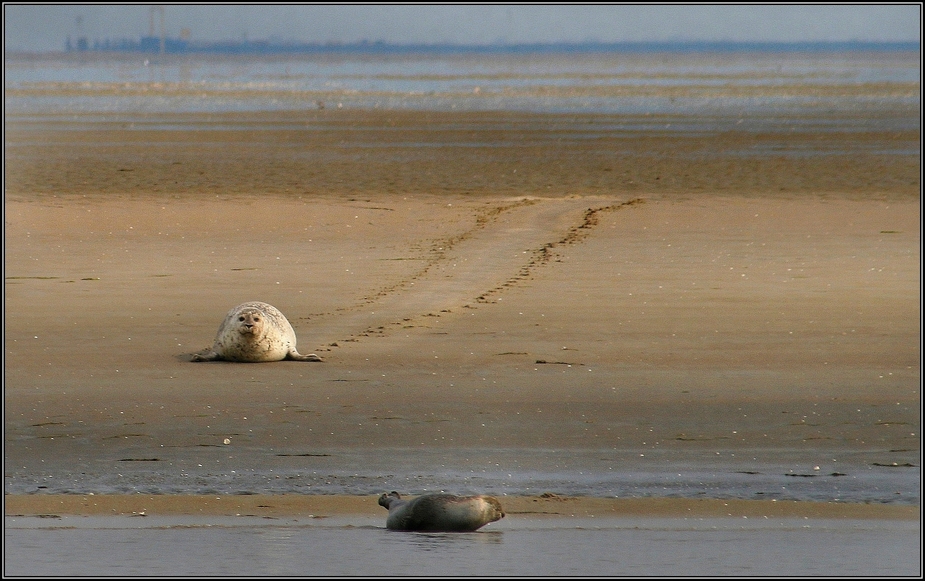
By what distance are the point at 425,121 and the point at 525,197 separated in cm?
2085

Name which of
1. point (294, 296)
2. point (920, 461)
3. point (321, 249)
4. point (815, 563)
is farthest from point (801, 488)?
point (321, 249)

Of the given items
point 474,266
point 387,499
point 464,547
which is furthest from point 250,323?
point 474,266

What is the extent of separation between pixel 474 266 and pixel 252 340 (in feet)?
14.4

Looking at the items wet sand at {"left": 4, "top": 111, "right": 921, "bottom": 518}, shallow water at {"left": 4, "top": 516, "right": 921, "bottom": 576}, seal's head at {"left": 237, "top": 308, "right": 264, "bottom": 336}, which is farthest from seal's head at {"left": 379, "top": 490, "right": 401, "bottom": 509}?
seal's head at {"left": 237, "top": 308, "right": 264, "bottom": 336}

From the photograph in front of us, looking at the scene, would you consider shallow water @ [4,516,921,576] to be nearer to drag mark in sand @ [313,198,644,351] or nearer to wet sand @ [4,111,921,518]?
wet sand @ [4,111,921,518]

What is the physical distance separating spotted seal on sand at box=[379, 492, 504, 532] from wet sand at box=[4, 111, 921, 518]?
1.44ft

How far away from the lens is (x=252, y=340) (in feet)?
29.1

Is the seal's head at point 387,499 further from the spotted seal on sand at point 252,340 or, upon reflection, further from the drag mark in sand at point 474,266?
the drag mark in sand at point 474,266

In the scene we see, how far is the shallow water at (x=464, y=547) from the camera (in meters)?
4.86

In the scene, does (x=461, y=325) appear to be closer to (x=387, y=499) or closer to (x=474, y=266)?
(x=474, y=266)

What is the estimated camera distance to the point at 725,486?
622cm

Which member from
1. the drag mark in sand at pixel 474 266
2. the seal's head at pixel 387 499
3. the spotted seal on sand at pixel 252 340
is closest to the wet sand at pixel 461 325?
the drag mark in sand at pixel 474 266

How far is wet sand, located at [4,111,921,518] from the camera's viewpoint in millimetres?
6848

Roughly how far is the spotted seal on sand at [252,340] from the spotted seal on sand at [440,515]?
11.6ft
